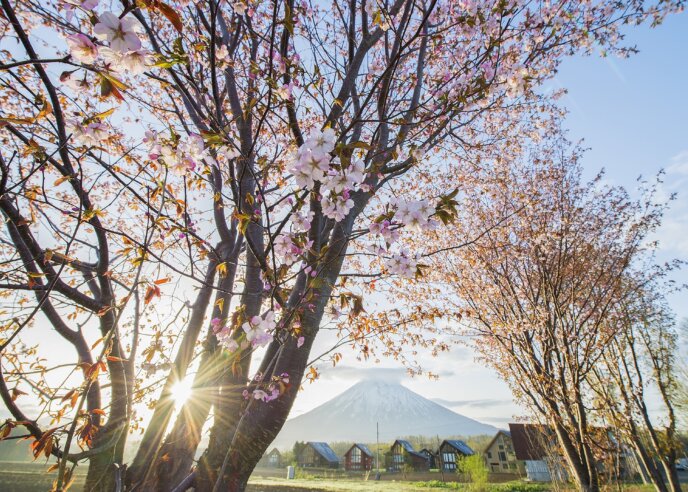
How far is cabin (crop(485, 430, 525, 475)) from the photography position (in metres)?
35.5

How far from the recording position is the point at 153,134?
2168 millimetres

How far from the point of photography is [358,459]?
45062 millimetres

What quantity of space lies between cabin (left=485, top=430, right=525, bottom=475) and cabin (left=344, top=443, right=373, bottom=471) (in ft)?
51.7

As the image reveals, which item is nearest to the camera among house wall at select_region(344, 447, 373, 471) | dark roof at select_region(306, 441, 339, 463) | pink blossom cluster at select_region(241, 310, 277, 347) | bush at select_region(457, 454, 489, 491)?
→ pink blossom cluster at select_region(241, 310, 277, 347)

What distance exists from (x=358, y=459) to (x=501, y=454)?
62.4 ft

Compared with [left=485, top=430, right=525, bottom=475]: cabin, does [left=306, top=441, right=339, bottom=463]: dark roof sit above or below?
below

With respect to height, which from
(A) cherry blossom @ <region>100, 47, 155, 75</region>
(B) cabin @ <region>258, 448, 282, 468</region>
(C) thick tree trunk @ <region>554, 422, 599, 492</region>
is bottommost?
(B) cabin @ <region>258, 448, 282, 468</region>

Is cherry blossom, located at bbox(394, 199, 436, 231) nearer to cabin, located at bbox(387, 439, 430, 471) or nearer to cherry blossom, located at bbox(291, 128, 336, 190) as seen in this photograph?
cherry blossom, located at bbox(291, 128, 336, 190)

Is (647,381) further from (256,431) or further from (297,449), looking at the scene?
(297,449)

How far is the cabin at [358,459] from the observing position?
44.1 m

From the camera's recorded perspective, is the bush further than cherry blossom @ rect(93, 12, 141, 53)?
Yes

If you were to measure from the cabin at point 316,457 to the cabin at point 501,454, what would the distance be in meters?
20.6

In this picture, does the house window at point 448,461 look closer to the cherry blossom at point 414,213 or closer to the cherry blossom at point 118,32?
the cherry blossom at point 414,213

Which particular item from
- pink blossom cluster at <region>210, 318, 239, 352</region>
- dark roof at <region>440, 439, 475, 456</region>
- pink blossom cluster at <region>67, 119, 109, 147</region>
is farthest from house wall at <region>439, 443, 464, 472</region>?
pink blossom cluster at <region>67, 119, 109, 147</region>
